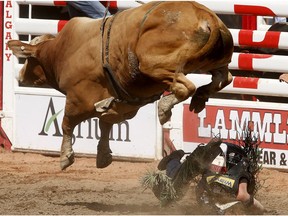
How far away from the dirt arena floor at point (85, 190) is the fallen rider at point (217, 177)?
0.83 feet

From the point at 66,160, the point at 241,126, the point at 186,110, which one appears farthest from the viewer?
the point at 186,110

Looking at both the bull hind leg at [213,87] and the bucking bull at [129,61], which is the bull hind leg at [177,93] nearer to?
the bucking bull at [129,61]

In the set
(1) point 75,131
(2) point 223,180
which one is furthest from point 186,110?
(2) point 223,180

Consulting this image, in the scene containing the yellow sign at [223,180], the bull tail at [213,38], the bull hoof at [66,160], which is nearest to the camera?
the bull tail at [213,38]

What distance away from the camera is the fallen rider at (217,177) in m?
7.34

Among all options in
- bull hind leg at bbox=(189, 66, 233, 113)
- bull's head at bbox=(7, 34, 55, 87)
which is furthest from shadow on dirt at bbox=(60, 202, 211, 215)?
bull's head at bbox=(7, 34, 55, 87)

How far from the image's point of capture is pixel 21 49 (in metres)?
8.44

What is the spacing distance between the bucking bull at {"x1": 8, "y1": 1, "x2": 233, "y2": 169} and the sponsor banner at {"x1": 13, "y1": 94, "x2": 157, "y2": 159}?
1875mm

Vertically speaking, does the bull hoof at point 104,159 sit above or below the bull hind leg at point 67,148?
below

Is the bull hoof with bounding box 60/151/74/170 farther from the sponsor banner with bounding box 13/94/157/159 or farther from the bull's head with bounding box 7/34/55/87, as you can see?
the sponsor banner with bounding box 13/94/157/159

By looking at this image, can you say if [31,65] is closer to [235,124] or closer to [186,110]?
[186,110]

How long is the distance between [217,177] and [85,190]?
6.57ft

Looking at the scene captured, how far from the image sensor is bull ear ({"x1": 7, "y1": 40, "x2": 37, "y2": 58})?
8406 millimetres

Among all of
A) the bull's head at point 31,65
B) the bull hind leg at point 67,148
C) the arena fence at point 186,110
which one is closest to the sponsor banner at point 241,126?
the arena fence at point 186,110
